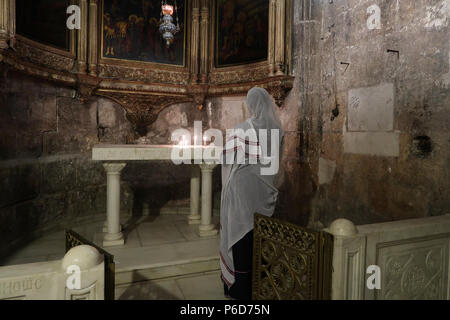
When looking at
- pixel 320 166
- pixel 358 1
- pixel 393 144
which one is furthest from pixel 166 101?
pixel 393 144

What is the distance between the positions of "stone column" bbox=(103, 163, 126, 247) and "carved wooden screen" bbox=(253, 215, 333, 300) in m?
2.09

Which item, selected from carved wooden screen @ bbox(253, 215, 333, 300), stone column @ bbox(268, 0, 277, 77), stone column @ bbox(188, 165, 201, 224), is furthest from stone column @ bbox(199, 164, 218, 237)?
stone column @ bbox(268, 0, 277, 77)

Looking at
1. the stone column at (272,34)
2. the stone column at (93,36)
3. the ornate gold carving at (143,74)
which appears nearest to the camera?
the stone column at (272,34)

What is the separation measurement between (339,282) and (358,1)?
3636 millimetres

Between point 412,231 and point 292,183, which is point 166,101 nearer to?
point 292,183

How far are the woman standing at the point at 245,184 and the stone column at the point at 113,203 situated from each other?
1.64m

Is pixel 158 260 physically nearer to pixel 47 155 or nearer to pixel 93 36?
pixel 47 155

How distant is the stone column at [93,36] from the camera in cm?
519

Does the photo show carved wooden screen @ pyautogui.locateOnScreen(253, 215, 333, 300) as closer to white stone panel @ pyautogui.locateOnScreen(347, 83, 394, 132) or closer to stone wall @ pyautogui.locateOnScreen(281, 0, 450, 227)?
stone wall @ pyautogui.locateOnScreen(281, 0, 450, 227)

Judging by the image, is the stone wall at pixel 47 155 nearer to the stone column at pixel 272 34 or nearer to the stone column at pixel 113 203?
the stone column at pixel 113 203

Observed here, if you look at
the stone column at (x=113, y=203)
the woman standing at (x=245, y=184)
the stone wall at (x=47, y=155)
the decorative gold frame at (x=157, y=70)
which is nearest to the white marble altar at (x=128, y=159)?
the stone column at (x=113, y=203)

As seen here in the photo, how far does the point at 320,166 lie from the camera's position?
455cm

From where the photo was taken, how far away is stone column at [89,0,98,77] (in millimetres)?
5191

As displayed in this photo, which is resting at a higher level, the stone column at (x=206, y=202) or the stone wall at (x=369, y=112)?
the stone wall at (x=369, y=112)
